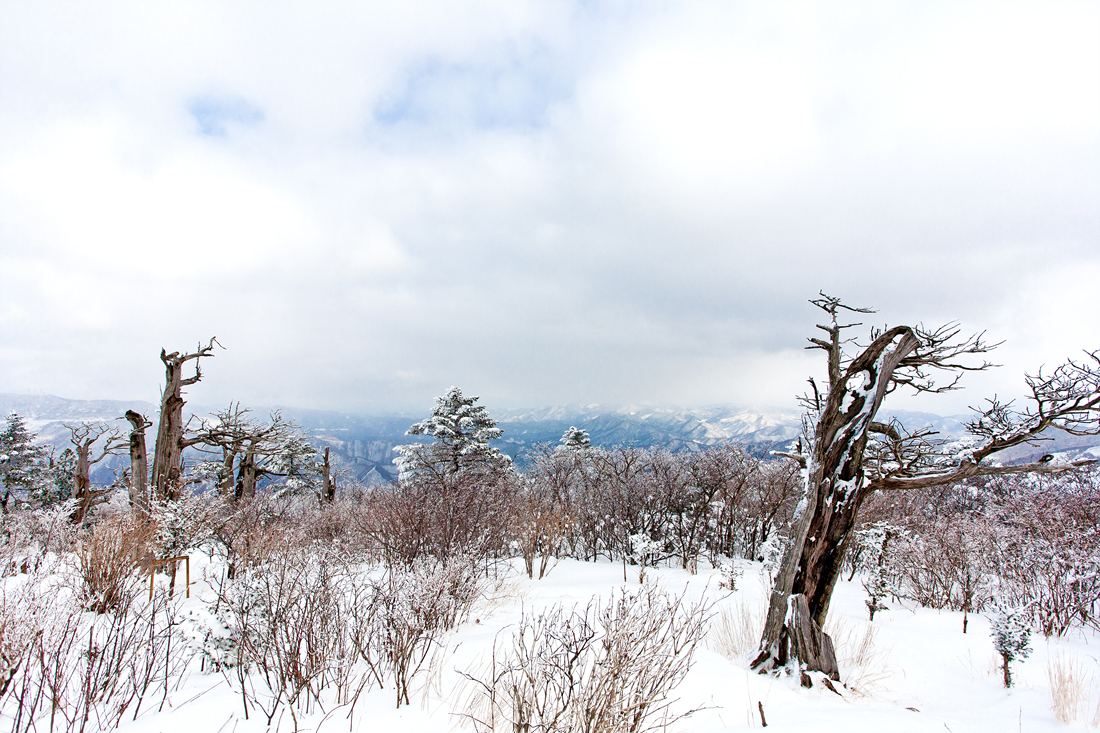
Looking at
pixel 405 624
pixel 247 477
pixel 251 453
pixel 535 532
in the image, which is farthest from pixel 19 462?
pixel 405 624

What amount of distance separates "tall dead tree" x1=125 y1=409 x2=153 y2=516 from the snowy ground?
9.23 m

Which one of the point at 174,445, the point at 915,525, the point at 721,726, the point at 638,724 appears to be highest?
the point at 174,445

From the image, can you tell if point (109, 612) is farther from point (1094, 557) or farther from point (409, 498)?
point (1094, 557)

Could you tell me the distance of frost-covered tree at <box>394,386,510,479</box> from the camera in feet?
84.2

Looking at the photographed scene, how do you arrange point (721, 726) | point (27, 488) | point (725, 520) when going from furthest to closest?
1. point (27, 488)
2. point (725, 520)
3. point (721, 726)

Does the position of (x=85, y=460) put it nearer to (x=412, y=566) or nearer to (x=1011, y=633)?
(x=412, y=566)

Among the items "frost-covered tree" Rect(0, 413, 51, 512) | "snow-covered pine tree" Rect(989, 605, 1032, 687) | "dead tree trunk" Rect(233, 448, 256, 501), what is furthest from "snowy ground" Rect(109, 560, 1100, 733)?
"frost-covered tree" Rect(0, 413, 51, 512)

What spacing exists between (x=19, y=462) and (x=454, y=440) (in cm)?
2288

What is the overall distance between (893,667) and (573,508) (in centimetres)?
1249

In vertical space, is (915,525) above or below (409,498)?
below

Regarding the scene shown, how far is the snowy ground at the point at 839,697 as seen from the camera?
400 centimetres

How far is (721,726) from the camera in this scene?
4305 mm

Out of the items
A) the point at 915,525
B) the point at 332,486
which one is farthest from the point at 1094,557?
the point at 332,486

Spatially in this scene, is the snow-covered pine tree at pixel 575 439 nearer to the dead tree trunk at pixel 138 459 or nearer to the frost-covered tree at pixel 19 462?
the dead tree trunk at pixel 138 459
